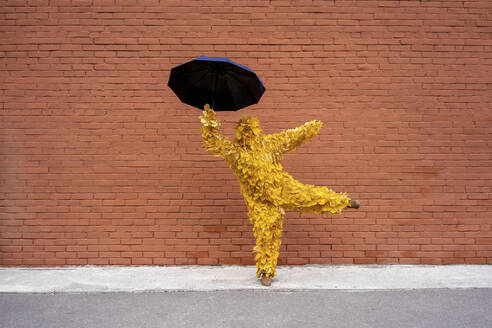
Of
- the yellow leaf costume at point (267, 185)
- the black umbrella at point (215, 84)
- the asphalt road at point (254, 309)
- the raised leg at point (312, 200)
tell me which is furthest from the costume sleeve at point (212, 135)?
the asphalt road at point (254, 309)

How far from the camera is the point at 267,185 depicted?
3465 mm

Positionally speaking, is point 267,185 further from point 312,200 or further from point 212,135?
point 212,135

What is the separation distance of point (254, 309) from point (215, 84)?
2.31 meters

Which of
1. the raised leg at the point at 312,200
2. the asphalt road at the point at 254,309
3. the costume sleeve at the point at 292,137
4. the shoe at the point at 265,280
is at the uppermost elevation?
the costume sleeve at the point at 292,137

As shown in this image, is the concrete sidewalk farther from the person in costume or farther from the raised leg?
the raised leg

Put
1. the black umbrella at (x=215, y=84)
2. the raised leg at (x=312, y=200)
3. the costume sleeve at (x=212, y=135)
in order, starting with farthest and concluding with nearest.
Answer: the raised leg at (x=312, y=200)
the costume sleeve at (x=212, y=135)
the black umbrella at (x=215, y=84)

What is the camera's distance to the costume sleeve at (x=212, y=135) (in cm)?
334

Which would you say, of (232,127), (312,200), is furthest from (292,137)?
(232,127)

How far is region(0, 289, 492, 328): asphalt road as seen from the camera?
2785mm

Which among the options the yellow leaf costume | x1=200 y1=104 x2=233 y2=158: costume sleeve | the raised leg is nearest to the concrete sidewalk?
the yellow leaf costume

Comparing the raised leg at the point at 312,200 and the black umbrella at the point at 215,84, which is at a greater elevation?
the black umbrella at the point at 215,84

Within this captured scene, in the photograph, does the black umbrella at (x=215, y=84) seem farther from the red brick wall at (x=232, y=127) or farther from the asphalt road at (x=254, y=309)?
the asphalt road at (x=254, y=309)

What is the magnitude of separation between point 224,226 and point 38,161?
2.78 metres

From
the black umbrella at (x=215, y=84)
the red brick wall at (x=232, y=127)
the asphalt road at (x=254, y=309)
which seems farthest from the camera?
the red brick wall at (x=232, y=127)
